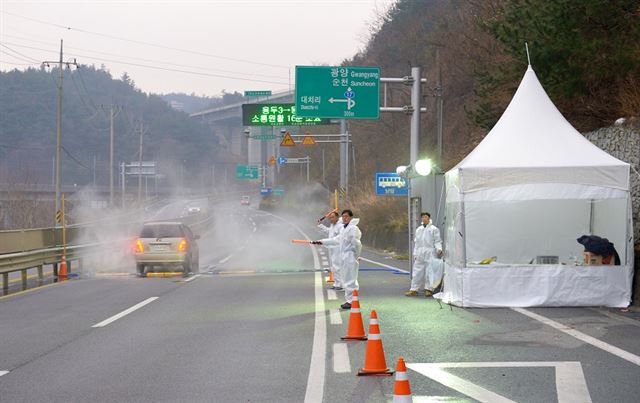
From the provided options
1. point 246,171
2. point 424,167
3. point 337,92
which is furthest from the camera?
point 246,171

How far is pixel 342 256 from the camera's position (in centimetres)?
1502

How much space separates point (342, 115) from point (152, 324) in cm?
1416

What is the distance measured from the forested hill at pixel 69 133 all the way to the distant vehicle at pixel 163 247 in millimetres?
89658

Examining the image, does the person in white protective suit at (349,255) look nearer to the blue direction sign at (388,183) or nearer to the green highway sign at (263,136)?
the blue direction sign at (388,183)

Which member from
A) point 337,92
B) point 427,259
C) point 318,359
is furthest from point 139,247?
point 318,359

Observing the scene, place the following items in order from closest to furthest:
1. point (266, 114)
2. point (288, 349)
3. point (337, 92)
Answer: point (288, 349)
point (337, 92)
point (266, 114)

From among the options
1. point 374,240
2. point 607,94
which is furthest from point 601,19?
point 374,240

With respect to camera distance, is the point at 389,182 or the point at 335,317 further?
the point at 389,182

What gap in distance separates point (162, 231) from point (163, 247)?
620mm

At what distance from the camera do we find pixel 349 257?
14844 mm

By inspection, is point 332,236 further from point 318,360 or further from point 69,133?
point 69,133

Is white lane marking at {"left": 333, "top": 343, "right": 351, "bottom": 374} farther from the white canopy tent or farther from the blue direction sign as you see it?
the blue direction sign

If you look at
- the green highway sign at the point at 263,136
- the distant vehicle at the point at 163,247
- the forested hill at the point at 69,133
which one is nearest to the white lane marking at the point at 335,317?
the distant vehicle at the point at 163,247

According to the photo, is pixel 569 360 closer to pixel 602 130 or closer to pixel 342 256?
pixel 342 256
